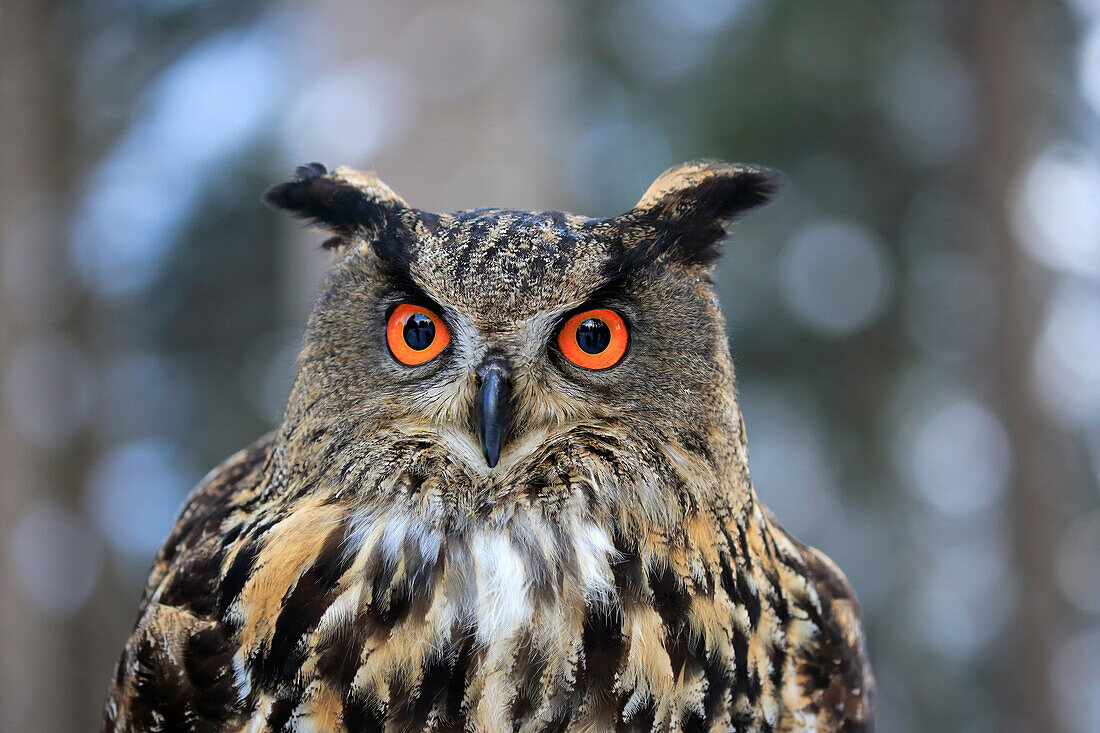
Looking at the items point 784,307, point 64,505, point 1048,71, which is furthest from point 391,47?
point 64,505

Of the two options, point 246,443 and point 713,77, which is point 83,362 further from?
point 713,77

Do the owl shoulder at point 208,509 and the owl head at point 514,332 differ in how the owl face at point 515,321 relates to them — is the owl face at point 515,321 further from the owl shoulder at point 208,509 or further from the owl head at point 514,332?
the owl shoulder at point 208,509

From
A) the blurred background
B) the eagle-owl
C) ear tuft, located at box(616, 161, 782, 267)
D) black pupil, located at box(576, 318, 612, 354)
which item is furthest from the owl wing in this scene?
the blurred background

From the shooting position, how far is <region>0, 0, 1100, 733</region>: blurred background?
2.23 metres

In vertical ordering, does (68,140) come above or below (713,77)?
below

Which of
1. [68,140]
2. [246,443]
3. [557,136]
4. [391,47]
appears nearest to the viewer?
[391,47]

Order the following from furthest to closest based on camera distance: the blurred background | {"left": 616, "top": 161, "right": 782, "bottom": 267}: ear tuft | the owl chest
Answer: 1. the blurred background
2. {"left": 616, "top": 161, "right": 782, "bottom": 267}: ear tuft
3. the owl chest

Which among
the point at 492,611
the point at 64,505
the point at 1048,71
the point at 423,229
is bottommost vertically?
the point at 64,505

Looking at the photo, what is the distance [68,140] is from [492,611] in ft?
8.19

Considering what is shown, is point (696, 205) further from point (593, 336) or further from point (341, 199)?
point (341, 199)

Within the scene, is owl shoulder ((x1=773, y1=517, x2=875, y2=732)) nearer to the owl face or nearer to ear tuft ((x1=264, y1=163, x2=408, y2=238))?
the owl face

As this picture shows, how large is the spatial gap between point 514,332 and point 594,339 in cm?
9

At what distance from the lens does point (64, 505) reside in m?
2.59

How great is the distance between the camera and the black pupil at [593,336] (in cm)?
81
